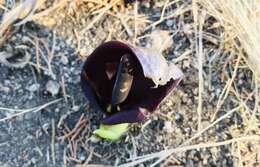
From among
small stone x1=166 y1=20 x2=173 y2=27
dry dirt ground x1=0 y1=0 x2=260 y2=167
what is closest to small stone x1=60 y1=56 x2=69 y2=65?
dry dirt ground x1=0 y1=0 x2=260 y2=167

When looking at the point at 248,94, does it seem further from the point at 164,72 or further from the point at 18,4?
the point at 18,4

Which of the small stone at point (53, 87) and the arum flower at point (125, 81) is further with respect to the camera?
the small stone at point (53, 87)

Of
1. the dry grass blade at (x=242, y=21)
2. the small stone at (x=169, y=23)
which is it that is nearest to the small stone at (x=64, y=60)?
the small stone at (x=169, y=23)

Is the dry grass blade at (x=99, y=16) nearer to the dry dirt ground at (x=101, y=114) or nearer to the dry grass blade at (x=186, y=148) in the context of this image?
the dry dirt ground at (x=101, y=114)

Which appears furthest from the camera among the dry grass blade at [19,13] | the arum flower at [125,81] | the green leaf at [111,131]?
the dry grass blade at [19,13]

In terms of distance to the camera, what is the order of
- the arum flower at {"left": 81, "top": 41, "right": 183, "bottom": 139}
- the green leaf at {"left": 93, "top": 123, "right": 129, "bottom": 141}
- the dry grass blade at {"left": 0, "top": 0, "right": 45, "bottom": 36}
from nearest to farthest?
the arum flower at {"left": 81, "top": 41, "right": 183, "bottom": 139} → the green leaf at {"left": 93, "top": 123, "right": 129, "bottom": 141} → the dry grass blade at {"left": 0, "top": 0, "right": 45, "bottom": 36}

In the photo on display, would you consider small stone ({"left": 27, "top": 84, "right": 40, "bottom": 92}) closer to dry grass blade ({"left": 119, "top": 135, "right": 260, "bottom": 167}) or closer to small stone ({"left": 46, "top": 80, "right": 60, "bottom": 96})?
small stone ({"left": 46, "top": 80, "right": 60, "bottom": 96})

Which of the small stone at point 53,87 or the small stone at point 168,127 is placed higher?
the small stone at point 53,87

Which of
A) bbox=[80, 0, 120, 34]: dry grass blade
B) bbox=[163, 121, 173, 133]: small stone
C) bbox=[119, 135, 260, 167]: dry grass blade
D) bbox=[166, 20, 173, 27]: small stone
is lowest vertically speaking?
bbox=[119, 135, 260, 167]: dry grass blade
